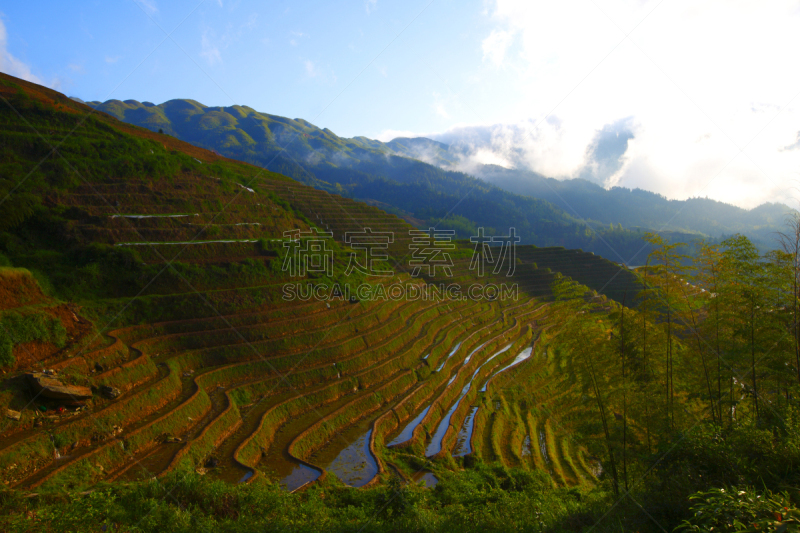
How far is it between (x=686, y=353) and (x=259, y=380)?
50.9 feet

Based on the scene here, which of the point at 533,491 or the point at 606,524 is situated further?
the point at 533,491

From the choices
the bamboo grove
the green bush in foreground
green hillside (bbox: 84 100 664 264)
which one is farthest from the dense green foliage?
green hillside (bbox: 84 100 664 264)

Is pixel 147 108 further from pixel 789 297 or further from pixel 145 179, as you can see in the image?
pixel 789 297

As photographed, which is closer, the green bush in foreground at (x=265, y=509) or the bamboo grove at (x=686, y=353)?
the green bush in foreground at (x=265, y=509)

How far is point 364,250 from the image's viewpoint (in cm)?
3328

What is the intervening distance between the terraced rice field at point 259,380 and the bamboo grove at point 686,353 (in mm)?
4537

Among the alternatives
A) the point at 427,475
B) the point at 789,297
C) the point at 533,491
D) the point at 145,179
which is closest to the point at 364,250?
the point at 145,179

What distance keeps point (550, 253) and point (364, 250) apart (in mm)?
30718

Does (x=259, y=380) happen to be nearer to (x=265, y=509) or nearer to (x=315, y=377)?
(x=315, y=377)

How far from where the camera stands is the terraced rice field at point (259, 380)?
11.3m

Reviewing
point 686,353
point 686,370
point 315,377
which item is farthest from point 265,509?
point 686,353

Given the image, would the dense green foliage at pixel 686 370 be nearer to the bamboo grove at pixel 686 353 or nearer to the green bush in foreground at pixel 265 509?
the bamboo grove at pixel 686 353

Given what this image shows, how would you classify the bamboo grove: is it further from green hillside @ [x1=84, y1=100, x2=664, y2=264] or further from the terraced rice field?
A: green hillside @ [x1=84, y1=100, x2=664, y2=264]

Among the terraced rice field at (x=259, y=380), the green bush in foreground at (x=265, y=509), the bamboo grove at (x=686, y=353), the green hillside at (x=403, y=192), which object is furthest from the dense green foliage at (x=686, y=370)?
the green hillside at (x=403, y=192)
